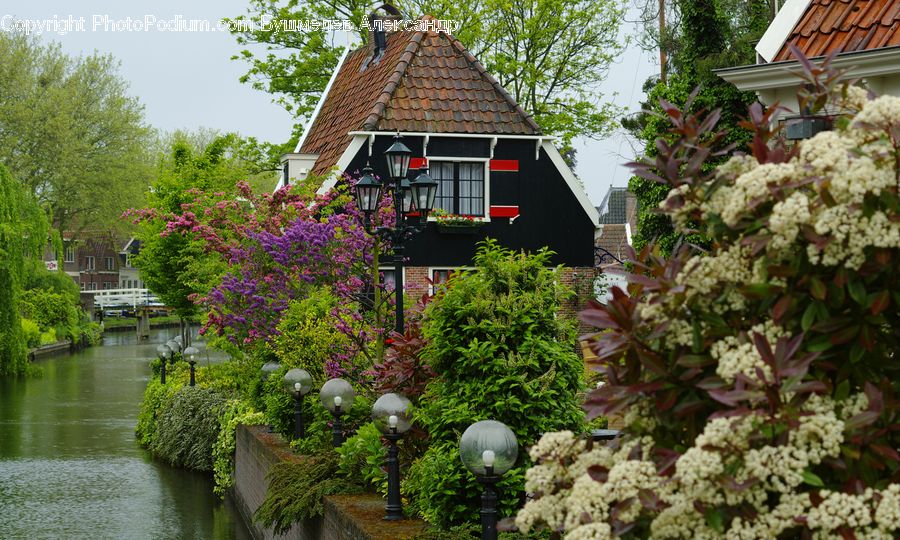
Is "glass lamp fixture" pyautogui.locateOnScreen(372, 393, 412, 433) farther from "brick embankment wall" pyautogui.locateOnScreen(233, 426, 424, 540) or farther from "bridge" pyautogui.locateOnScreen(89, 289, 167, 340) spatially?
"bridge" pyautogui.locateOnScreen(89, 289, 167, 340)

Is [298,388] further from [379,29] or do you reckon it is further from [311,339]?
[379,29]

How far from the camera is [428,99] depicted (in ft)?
86.8

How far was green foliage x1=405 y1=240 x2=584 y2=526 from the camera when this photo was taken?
8.15m

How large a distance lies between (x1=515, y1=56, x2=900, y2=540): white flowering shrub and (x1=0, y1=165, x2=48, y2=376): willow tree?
38161 millimetres

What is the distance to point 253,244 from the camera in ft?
68.0

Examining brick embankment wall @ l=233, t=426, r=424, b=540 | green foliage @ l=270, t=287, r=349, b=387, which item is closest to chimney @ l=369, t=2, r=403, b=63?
brick embankment wall @ l=233, t=426, r=424, b=540

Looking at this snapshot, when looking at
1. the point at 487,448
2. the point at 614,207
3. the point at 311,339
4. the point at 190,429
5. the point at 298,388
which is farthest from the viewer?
the point at 614,207

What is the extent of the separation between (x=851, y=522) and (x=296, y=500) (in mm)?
7847

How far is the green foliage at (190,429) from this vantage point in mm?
20672

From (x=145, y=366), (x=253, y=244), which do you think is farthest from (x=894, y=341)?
(x=145, y=366)

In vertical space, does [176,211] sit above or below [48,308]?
above

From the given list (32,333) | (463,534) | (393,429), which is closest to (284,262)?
(393,429)

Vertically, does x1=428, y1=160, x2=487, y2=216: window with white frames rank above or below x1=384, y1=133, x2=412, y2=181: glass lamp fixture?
above

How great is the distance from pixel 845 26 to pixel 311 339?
25.2 ft
